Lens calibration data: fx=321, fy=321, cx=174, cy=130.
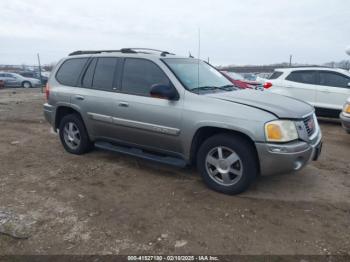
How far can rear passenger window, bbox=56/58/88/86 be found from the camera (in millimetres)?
5582

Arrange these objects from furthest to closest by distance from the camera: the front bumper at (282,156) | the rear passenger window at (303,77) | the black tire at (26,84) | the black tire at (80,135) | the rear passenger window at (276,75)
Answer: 1. the black tire at (26,84)
2. the rear passenger window at (276,75)
3. the rear passenger window at (303,77)
4. the black tire at (80,135)
5. the front bumper at (282,156)

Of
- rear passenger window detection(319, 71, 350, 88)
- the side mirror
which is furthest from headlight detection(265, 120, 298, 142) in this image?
rear passenger window detection(319, 71, 350, 88)

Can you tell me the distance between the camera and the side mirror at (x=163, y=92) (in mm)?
4109

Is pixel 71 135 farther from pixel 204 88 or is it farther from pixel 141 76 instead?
pixel 204 88

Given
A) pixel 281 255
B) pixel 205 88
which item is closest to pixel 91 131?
pixel 205 88

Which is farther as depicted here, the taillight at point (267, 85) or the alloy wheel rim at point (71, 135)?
the taillight at point (267, 85)

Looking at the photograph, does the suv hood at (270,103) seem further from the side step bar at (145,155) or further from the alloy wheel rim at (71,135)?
the alloy wheel rim at (71,135)

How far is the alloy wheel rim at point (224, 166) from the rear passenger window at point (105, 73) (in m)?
2.03

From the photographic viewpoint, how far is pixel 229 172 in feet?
13.0

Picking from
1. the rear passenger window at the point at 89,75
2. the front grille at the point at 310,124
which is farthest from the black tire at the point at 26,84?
the front grille at the point at 310,124

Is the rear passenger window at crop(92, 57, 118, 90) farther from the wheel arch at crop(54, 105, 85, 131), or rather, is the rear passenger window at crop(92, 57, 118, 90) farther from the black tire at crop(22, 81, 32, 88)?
the black tire at crop(22, 81, 32, 88)

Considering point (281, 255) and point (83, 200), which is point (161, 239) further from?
point (83, 200)

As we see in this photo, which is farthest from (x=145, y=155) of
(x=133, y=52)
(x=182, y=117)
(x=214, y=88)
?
(x=133, y=52)

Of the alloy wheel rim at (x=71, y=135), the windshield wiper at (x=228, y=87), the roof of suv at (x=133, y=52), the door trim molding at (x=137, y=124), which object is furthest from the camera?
the alloy wheel rim at (x=71, y=135)
